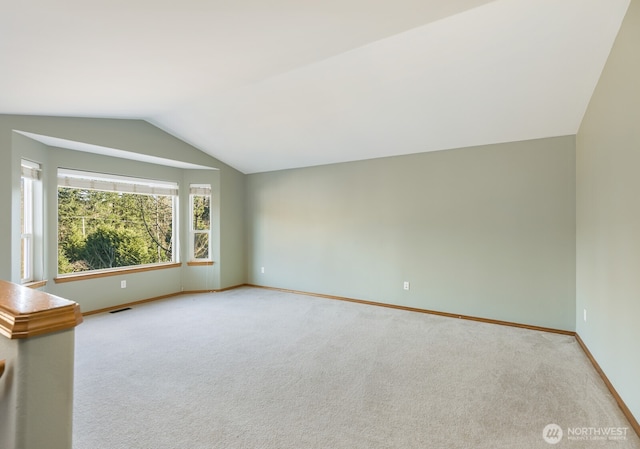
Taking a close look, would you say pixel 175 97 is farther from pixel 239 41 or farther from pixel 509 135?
pixel 509 135

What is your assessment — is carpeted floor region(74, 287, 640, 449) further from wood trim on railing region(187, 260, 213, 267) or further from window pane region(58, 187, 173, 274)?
wood trim on railing region(187, 260, 213, 267)

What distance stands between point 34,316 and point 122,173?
4.46 metres

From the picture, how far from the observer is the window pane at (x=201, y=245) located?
5.37m

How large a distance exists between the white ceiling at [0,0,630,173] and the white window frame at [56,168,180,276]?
0.98 meters

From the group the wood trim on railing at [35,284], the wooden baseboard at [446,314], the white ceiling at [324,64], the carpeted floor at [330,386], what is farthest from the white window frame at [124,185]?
the wooden baseboard at [446,314]

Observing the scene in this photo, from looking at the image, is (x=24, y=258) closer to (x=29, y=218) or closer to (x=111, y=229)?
(x=29, y=218)

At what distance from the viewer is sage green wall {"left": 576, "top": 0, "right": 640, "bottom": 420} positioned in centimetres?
183

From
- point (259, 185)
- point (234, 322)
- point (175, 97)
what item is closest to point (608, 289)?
point (234, 322)

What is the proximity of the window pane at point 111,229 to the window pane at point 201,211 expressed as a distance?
39 centimetres

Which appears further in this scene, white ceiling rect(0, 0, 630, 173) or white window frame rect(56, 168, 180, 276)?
white window frame rect(56, 168, 180, 276)

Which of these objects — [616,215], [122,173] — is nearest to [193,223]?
[122,173]

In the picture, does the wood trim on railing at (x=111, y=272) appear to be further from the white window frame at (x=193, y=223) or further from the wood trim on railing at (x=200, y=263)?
the white window frame at (x=193, y=223)

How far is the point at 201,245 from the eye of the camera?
5.39 metres

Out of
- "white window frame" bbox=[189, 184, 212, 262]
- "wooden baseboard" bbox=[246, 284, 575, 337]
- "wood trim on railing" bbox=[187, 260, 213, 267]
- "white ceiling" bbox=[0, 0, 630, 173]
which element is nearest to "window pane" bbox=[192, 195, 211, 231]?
"white window frame" bbox=[189, 184, 212, 262]
